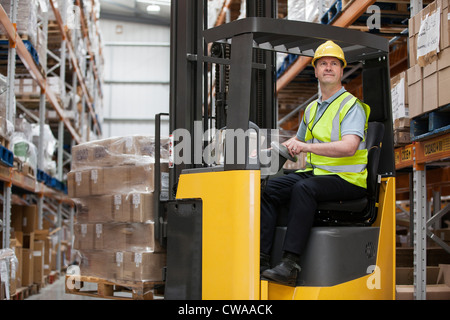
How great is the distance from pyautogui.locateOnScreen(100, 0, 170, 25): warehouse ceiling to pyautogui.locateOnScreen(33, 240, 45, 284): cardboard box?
16.1 metres

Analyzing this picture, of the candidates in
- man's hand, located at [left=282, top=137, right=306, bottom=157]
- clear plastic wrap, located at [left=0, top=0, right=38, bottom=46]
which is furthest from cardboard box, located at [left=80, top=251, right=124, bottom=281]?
clear plastic wrap, located at [left=0, top=0, right=38, bottom=46]

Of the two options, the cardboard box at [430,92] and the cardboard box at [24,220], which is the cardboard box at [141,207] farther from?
the cardboard box at [24,220]

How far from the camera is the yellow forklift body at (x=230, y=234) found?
2.81m

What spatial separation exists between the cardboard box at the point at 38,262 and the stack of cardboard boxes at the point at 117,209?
9.14ft

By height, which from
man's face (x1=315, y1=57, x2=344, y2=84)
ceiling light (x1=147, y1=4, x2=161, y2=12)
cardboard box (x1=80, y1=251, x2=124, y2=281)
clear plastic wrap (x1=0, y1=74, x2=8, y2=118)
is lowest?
cardboard box (x1=80, y1=251, x2=124, y2=281)

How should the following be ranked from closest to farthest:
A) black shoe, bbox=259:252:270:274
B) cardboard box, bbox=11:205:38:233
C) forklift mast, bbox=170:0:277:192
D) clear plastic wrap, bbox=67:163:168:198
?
1. black shoe, bbox=259:252:270:274
2. forklift mast, bbox=170:0:277:192
3. clear plastic wrap, bbox=67:163:168:198
4. cardboard box, bbox=11:205:38:233

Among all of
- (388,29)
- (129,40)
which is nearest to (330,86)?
(388,29)

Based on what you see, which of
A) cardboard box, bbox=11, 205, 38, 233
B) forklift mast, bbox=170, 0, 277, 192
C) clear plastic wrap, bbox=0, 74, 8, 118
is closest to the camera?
forklift mast, bbox=170, 0, 277, 192

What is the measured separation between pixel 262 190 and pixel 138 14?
2126 cm

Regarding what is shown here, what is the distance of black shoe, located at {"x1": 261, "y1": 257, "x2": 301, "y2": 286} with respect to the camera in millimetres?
2814

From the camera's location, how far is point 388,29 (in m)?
6.09

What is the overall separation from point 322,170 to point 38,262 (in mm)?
5481

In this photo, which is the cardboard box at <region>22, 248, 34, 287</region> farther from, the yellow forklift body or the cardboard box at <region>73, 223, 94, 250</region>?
the yellow forklift body
